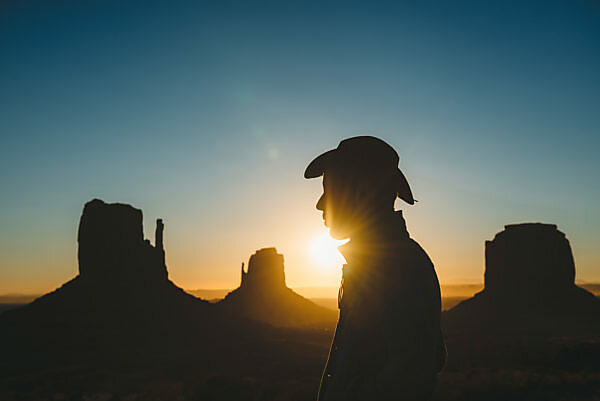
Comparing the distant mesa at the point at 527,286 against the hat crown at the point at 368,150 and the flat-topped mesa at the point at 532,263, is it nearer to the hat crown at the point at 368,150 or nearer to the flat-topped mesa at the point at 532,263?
the flat-topped mesa at the point at 532,263

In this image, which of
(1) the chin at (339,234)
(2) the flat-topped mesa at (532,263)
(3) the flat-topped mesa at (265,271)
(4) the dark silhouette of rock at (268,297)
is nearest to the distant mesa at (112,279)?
(4) the dark silhouette of rock at (268,297)

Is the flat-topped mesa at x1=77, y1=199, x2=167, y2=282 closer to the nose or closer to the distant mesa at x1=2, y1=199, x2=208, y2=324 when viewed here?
the distant mesa at x1=2, y1=199, x2=208, y2=324

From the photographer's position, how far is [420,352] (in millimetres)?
1323

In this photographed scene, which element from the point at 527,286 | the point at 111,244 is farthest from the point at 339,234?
the point at 527,286

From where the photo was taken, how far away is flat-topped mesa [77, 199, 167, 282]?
6619 cm

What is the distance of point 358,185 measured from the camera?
1.57 metres

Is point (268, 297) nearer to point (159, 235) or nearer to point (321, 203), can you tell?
point (159, 235)

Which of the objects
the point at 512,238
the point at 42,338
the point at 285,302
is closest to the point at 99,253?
the point at 42,338

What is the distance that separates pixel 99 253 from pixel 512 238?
8078cm

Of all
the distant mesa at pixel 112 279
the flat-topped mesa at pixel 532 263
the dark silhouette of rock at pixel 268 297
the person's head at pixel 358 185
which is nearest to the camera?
the person's head at pixel 358 185

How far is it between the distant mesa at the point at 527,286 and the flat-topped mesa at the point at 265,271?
52044 mm

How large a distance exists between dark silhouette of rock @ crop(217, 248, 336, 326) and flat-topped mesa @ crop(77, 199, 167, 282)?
46577 mm

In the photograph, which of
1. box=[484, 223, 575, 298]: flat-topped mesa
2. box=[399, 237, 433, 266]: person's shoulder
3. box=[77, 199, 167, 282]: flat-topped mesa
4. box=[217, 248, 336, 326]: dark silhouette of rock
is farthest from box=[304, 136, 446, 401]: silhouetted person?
box=[217, 248, 336, 326]: dark silhouette of rock

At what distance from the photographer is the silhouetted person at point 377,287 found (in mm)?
1312
